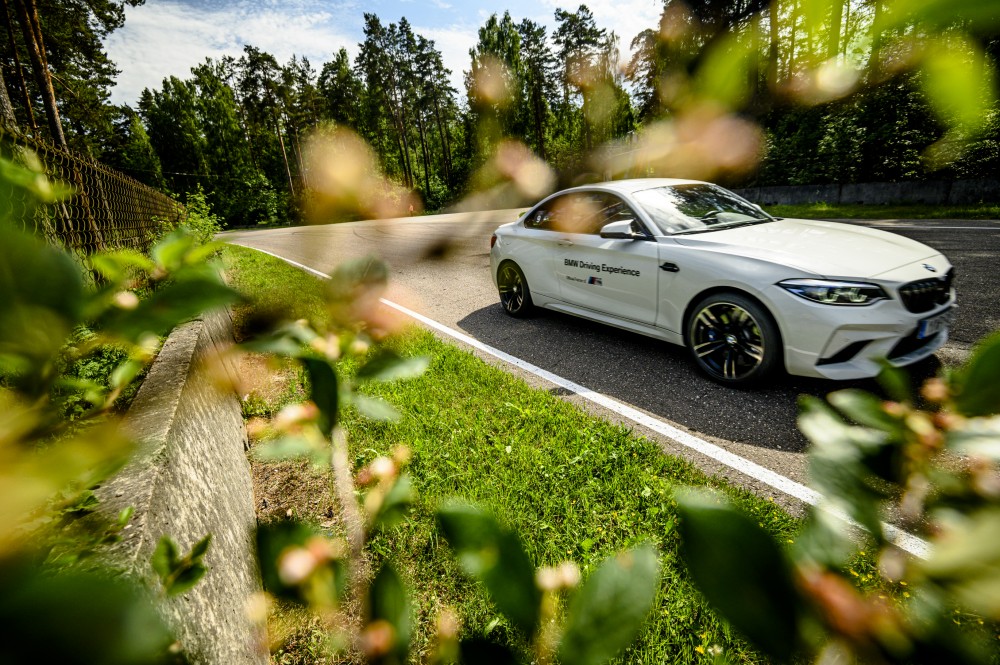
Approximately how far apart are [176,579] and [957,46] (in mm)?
802

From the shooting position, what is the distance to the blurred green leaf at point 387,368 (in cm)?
42

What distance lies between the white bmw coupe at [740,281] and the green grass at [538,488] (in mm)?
1064

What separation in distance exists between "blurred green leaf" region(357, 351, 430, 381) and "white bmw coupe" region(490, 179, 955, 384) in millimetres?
1810

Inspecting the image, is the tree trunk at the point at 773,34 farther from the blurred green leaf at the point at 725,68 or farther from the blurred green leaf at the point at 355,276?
the blurred green leaf at the point at 355,276

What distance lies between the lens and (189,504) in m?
1.20

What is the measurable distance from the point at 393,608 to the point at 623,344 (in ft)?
12.9

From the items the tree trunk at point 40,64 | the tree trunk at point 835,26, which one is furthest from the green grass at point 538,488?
the tree trunk at point 40,64

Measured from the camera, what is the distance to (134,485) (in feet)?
3.27

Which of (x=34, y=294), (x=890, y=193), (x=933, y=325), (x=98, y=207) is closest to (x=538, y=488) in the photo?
(x=34, y=294)

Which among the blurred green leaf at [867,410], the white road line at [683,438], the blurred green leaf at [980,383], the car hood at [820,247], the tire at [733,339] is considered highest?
the blurred green leaf at [980,383]

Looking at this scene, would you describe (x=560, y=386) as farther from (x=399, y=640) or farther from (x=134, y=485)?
(x=399, y=640)

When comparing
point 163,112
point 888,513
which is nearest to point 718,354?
point 888,513

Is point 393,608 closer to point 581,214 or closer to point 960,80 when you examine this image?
point 960,80

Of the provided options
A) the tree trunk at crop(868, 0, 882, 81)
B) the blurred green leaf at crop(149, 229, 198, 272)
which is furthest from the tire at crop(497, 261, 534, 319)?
the blurred green leaf at crop(149, 229, 198, 272)
